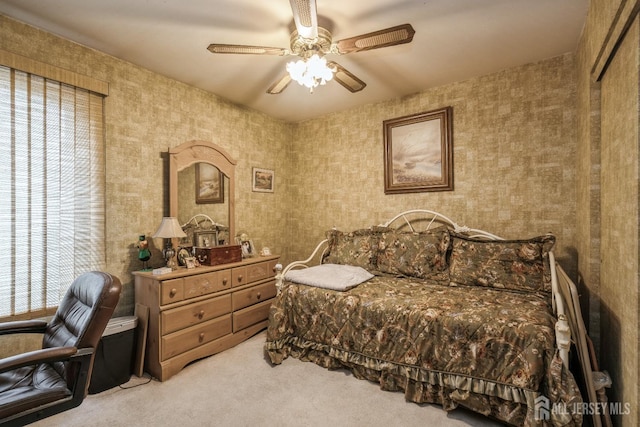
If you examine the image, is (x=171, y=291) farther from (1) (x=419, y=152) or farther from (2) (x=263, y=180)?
(1) (x=419, y=152)

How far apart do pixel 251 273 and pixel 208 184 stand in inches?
40.6

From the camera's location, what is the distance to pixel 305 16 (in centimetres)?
158

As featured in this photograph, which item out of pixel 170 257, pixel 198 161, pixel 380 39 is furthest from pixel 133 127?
pixel 380 39

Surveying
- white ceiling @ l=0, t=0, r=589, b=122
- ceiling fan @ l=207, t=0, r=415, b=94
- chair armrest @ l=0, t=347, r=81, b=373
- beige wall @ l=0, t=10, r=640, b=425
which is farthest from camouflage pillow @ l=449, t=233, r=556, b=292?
chair armrest @ l=0, t=347, r=81, b=373

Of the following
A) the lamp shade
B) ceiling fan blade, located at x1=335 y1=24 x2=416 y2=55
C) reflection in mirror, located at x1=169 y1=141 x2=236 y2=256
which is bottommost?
the lamp shade

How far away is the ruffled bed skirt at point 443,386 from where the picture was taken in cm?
161

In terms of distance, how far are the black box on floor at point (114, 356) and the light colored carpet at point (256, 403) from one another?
2.5 inches

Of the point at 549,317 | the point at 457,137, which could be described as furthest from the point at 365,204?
the point at 549,317

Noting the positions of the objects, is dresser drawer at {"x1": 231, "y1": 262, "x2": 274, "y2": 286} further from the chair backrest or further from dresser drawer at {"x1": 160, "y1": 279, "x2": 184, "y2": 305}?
the chair backrest

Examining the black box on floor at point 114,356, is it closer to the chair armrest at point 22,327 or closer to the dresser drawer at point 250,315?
the chair armrest at point 22,327

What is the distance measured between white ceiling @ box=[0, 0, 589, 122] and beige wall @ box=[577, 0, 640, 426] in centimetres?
38

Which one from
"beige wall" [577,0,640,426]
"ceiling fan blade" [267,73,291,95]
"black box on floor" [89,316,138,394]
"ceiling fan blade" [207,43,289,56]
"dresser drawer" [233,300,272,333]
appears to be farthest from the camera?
"dresser drawer" [233,300,272,333]

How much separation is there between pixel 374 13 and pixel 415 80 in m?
1.19

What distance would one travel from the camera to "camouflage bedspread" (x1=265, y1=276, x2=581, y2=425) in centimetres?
164
